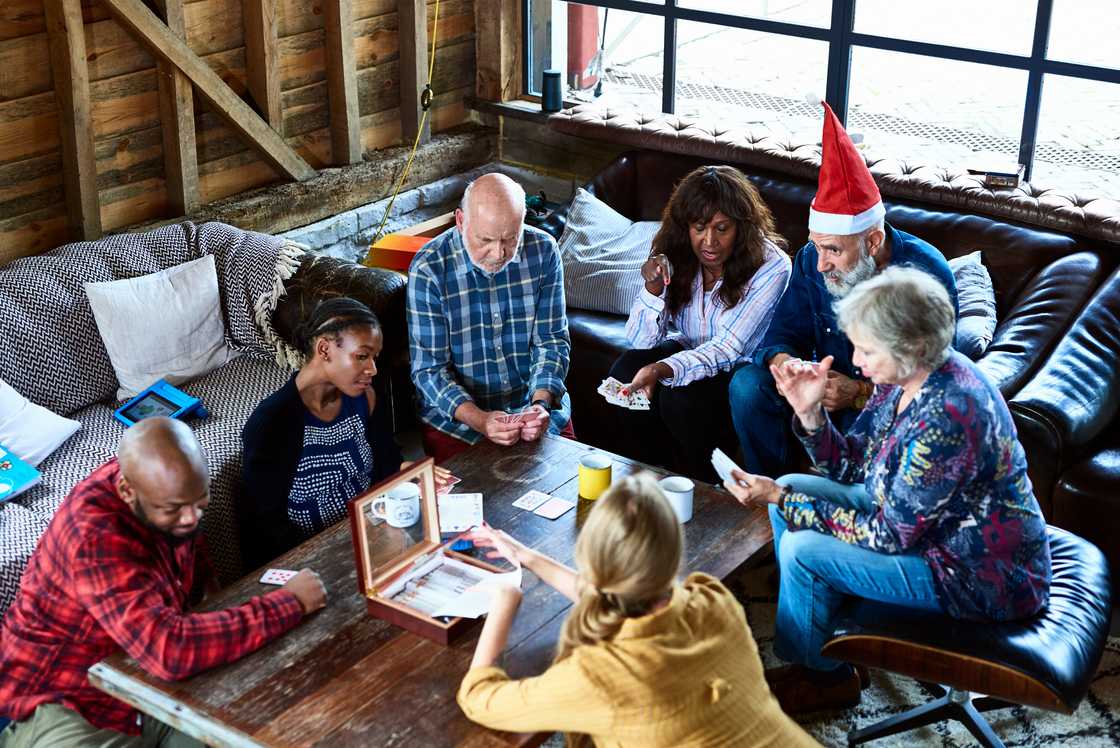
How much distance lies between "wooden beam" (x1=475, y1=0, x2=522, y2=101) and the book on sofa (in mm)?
2986

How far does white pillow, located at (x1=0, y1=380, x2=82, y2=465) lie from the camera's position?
355cm

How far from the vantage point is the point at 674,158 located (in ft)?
16.1

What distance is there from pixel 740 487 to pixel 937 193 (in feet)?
6.02

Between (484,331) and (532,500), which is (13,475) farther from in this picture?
(532,500)

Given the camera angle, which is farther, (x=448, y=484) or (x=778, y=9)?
(x=778, y=9)

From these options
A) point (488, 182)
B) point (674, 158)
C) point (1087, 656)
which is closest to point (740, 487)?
point (1087, 656)

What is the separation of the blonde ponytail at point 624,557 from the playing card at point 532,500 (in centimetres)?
98

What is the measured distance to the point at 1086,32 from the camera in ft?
13.9

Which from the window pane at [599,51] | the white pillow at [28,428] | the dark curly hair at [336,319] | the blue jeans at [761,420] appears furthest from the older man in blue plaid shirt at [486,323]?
the window pane at [599,51]

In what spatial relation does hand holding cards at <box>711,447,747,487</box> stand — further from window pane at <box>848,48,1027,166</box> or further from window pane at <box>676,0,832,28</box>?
window pane at <box>676,0,832,28</box>

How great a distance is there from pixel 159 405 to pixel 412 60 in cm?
219

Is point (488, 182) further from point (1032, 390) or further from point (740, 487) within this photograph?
point (1032, 390)

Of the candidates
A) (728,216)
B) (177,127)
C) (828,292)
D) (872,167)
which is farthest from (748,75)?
(177,127)

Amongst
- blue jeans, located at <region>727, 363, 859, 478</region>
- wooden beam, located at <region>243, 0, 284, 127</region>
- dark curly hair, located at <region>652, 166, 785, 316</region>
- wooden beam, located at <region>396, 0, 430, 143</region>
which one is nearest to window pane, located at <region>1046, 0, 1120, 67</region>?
dark curly hair, located at <region>652, 166, 785, 316</region>
